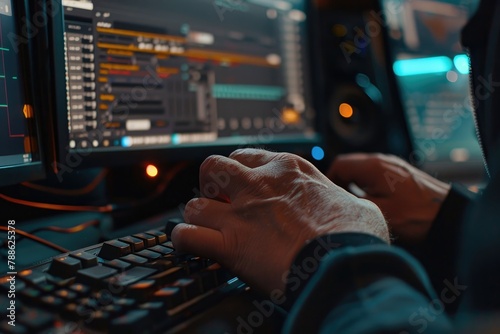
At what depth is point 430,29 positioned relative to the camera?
56.5 inches

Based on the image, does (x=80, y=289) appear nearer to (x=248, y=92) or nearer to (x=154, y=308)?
(x=154, y=308)

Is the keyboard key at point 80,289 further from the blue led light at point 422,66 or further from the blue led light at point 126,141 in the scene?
the blue led light at point 422,66

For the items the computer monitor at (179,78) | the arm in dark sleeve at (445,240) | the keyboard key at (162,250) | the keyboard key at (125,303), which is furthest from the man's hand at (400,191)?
the keyboard key at (125,303)

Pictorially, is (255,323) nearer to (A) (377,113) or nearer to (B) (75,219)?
(B) (75,219)

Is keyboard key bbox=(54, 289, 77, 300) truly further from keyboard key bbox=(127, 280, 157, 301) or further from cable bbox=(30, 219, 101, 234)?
cable bbox=(30, 219, 101, 234)

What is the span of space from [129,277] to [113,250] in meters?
0.08

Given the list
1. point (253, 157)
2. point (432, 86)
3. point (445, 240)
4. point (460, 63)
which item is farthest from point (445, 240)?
point (460, 63)

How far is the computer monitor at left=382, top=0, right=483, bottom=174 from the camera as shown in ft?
4.41

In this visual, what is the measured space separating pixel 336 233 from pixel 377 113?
811mm

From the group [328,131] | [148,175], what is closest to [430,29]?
[328,131]

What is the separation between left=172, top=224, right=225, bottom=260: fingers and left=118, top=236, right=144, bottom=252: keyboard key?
5 centimetres

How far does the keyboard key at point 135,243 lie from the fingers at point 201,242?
5 centimetres

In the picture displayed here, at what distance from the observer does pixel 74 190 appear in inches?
34.4

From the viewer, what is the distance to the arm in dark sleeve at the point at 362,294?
1.24ft
